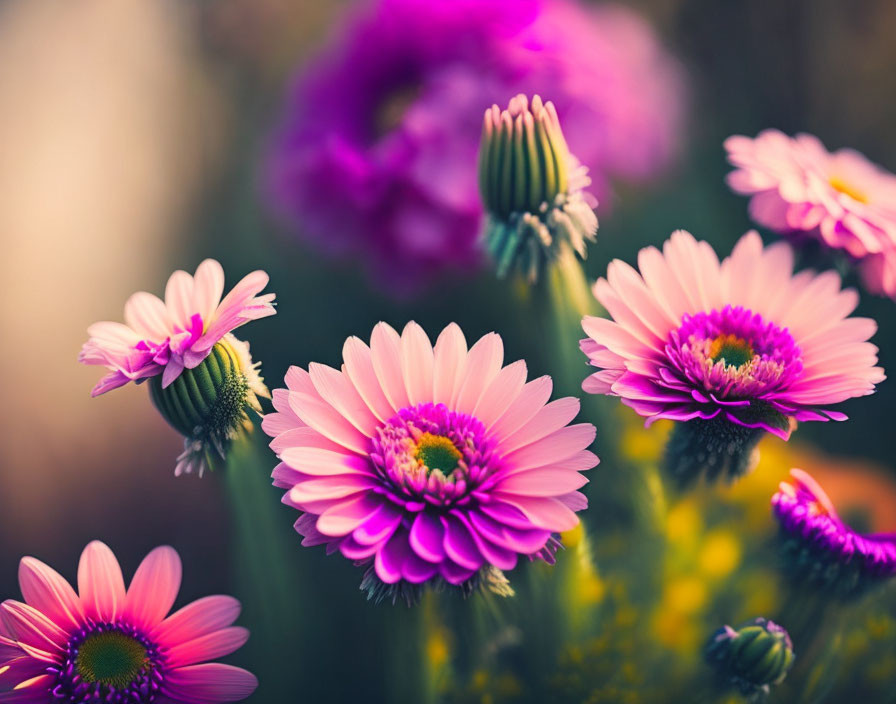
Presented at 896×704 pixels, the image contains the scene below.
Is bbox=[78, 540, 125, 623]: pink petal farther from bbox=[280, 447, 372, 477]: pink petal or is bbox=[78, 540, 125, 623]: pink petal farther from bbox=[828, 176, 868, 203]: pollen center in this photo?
bbox=[828, 176, 868, 203]: pollen center

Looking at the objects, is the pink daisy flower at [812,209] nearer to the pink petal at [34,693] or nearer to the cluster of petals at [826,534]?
the cluster of petals at [826,534]

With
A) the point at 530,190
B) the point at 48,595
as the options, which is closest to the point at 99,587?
the point at 48,595

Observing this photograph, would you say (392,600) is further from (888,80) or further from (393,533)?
(888,80)

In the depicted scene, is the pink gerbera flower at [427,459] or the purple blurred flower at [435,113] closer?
the pink gerbera flower at [427,459]

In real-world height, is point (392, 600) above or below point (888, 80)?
below

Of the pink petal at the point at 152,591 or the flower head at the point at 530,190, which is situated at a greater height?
the flower head at the point at 530,190

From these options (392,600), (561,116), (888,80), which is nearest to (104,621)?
(392,600)

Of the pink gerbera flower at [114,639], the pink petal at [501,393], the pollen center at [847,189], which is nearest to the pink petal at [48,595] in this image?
the pink gerbera flower at [114,639]
